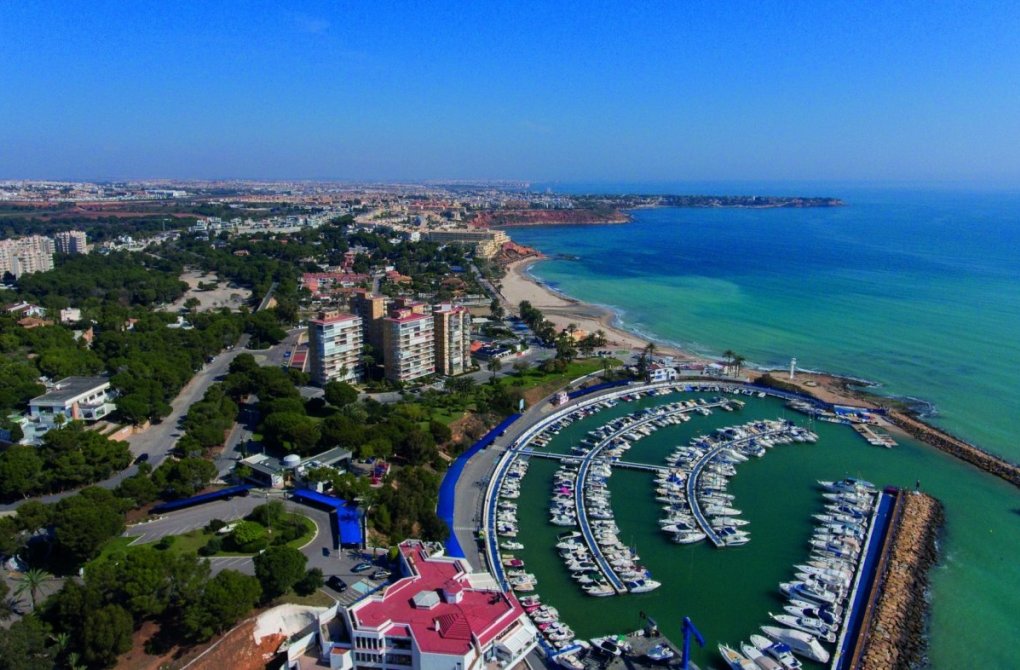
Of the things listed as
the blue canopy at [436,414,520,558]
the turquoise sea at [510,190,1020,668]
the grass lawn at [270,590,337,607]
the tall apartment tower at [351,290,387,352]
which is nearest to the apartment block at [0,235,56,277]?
the tall apartment tower at [351,290,387,352]

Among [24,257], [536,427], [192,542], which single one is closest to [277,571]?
[192,542]

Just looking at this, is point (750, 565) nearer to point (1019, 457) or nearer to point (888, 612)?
point (888, 612)

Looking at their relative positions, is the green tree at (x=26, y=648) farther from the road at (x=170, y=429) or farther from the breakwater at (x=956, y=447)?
the breakwater at (x=956, y=447)

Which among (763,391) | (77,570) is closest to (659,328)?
(763,391)

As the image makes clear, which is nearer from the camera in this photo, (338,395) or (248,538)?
(248,538)

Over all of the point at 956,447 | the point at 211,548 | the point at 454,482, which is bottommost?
the point at 454,482

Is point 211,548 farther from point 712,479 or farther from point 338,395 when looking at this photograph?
point 712,479

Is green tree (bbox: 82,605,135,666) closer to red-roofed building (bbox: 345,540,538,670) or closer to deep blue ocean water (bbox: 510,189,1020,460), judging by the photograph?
red-roofed building (bbox: 345,540,538,670)
